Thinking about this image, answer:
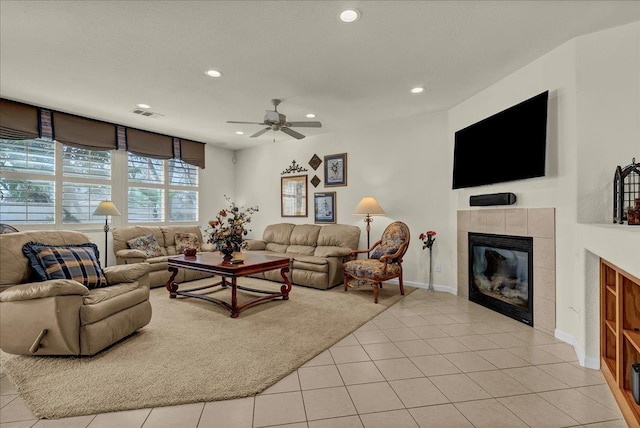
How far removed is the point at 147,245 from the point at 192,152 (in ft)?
7.50

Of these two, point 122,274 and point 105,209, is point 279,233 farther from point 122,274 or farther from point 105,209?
point 122,274

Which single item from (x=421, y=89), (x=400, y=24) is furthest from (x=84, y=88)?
(x=421, y=89)

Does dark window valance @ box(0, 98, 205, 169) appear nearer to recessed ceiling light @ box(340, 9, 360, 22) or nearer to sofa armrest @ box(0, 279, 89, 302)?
sofa armrest @ box(0, 279, 89, 302)

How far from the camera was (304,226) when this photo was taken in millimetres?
5895

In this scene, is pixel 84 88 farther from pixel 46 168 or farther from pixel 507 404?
pixel 507 404

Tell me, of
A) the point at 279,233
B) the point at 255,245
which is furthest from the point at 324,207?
the point at 255,245

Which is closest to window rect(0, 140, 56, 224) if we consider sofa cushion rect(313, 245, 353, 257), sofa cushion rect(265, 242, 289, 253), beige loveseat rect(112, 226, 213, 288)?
beige loveseat rect(112, 226, 213, 288)

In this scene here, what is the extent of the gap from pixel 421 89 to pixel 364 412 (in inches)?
138

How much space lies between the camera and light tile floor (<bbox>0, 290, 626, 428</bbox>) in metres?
1.75

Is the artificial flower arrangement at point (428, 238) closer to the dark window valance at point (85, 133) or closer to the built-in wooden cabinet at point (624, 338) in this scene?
the built-in wooden cabinet at point (624, 338)

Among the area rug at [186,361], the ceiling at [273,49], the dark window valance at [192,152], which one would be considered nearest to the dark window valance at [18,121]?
the ceiling at [273,49]

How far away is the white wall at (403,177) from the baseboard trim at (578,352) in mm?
1674

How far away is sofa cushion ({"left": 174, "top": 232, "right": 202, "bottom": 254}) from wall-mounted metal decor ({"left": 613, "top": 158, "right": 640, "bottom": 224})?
5.66 meters

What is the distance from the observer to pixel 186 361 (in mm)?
2414
